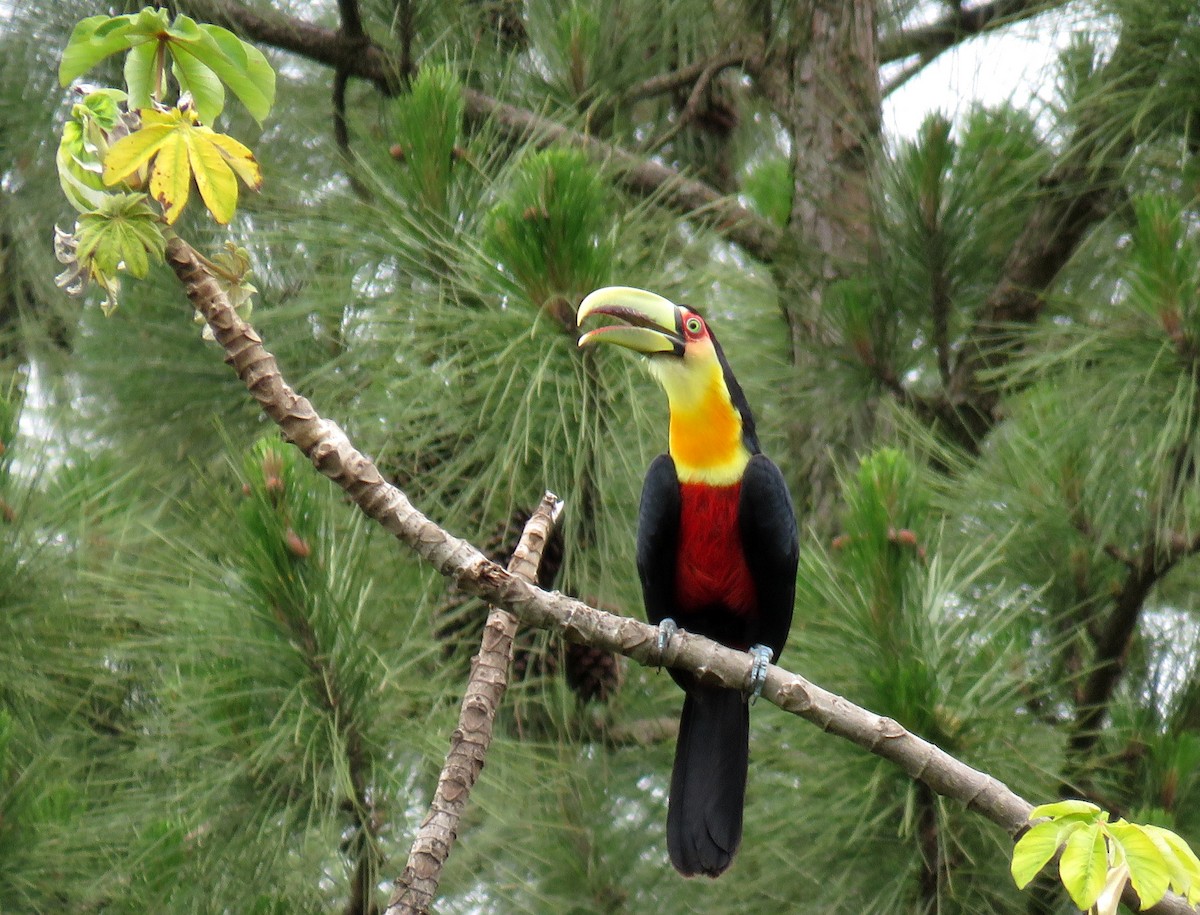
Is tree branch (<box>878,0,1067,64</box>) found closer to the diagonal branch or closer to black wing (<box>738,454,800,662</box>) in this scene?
the diagonal branch

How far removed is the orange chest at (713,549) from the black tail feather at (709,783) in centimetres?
18

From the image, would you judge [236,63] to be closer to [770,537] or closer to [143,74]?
[143,74]

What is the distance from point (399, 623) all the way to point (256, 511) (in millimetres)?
512

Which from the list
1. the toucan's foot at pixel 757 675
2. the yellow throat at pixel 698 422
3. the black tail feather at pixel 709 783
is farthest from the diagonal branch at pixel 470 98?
the toucan's foot at pixel 757 675

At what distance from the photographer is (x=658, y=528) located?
2.37 meters

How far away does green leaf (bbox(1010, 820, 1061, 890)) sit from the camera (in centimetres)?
130

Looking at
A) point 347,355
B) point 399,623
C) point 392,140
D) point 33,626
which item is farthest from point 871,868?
point 392,140

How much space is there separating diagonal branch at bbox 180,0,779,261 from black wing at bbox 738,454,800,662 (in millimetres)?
770

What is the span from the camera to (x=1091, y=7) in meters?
2.83

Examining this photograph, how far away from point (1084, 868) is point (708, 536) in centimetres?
123

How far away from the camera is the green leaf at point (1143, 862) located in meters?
1.24

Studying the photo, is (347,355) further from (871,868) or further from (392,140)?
(871,868)

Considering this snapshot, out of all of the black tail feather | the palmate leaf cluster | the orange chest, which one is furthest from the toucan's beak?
the black tail feather

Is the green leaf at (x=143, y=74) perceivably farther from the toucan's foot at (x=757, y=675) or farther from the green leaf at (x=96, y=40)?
the toucan's foot at (x=757, y=675)
